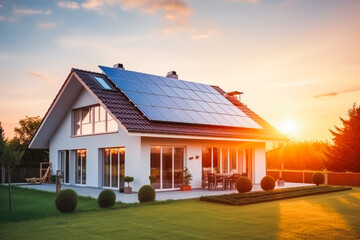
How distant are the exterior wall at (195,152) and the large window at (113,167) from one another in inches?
66.3

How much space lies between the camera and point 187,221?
10.7 metres

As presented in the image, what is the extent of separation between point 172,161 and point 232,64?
6.59m

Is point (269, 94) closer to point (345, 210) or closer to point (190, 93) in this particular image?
point (190, 93)

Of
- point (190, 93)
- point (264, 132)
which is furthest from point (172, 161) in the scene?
point (264, 132)

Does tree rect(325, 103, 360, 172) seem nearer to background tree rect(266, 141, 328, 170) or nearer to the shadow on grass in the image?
background tree rect(266, 141, 328, 170)

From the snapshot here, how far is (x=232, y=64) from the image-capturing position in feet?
70.0

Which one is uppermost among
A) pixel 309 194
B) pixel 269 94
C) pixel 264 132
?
pixel 269 94

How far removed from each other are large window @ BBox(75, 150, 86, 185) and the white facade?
0.40 meters

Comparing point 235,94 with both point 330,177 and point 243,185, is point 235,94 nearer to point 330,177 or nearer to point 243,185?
point 330,177

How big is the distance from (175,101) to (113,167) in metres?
5.38

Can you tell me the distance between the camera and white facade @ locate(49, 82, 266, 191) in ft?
62.0

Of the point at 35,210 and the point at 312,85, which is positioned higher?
the point at 312,85

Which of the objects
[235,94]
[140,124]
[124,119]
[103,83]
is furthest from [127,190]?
[235,94]

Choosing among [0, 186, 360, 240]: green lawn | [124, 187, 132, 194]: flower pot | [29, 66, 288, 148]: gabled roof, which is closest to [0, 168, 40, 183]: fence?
[29, 66, 288, 148]: gabled roof
